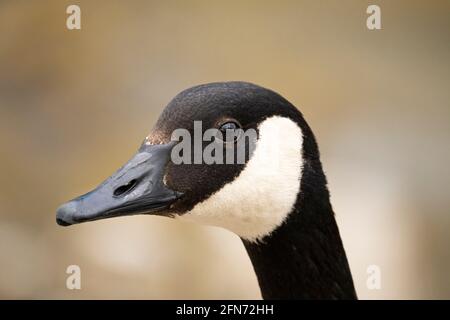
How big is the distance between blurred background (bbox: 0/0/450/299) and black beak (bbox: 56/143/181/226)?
266 centimetres

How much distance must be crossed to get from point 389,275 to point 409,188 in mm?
755

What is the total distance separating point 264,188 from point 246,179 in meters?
0.06

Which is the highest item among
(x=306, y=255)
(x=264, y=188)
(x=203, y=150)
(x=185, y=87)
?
(x=185, y=87)

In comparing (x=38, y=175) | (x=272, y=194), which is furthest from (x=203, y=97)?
(x=38, y=175)

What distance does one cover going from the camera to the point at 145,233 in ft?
15.6

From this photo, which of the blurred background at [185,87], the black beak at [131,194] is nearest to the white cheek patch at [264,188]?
the black beak at [131,194]

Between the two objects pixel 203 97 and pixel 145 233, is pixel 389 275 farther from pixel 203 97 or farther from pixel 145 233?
pixel 203 97

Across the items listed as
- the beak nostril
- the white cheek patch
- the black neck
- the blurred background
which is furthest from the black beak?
the blurred background

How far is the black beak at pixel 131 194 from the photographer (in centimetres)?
179

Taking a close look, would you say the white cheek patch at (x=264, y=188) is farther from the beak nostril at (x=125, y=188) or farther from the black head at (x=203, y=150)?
the beak nostril at (x=125, y=188)

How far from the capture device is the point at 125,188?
185cm

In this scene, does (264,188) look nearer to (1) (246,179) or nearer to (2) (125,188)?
(1) (246,179)

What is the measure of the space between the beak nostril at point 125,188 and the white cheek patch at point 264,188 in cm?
18

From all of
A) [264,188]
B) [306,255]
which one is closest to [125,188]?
[264,188]
